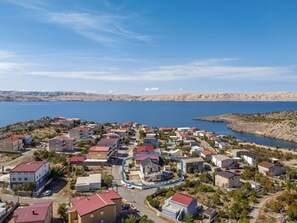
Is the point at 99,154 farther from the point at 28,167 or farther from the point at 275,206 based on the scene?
the point at 275,206

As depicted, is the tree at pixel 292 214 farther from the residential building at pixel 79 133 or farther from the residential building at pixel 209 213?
the residential building at pixel 79 133

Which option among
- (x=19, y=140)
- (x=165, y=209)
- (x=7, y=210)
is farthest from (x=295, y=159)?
(x=19, y=140)

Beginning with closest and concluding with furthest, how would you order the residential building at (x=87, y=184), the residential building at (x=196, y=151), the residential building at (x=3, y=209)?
the residential building at (x=3, y=209) < the residential building at (x=87, y=184) < the residential building at (x=196, y=151)

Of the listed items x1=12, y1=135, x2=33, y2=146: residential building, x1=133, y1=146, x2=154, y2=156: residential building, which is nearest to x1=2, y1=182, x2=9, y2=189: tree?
x1=133, y1=146, x2=154, y2=156: residential building

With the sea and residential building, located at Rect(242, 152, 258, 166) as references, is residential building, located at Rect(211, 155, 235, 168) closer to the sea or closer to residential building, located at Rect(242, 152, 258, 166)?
residential building, located at Rect(242, 152, 258, 166)

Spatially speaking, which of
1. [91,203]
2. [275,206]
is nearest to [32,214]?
[91,203]

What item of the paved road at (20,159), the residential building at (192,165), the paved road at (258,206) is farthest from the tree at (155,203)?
the paved road at (20,159)
